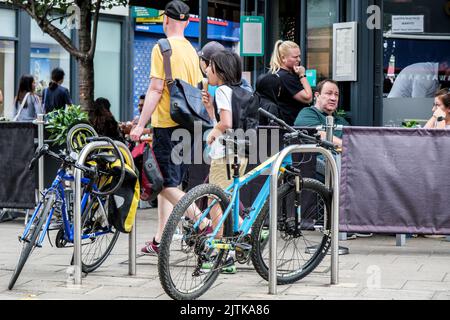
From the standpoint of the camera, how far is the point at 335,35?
38.3 feet

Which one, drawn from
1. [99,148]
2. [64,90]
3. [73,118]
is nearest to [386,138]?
[99,148]

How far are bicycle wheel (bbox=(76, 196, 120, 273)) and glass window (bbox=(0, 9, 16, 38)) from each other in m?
13.4

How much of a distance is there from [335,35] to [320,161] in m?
2.83

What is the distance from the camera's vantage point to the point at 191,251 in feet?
21.7

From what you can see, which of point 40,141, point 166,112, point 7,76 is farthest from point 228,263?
point 7,76

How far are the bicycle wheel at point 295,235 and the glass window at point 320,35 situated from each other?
456 cm

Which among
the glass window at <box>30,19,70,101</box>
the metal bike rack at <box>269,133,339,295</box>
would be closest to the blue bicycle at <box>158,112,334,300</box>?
the metal bike rack at <box>269,133,339,295</box>

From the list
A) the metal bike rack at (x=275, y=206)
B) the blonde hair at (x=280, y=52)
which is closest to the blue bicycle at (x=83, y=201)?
the metal bike rack at (x=275, y=206)

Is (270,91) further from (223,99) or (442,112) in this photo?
(223,99)

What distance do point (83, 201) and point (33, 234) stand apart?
528 mm

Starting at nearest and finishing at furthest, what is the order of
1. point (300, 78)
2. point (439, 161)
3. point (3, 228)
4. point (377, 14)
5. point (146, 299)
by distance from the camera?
point (146, 299) < point (439, 161) < point (300, 78) < point (3, 228) < point (377, 14)

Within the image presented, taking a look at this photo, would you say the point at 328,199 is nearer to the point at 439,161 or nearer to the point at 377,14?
the point at 439,161

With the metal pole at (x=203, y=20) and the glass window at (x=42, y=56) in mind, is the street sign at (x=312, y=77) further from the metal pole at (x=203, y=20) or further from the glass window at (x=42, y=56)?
the glass window at (x=42, y=56)
